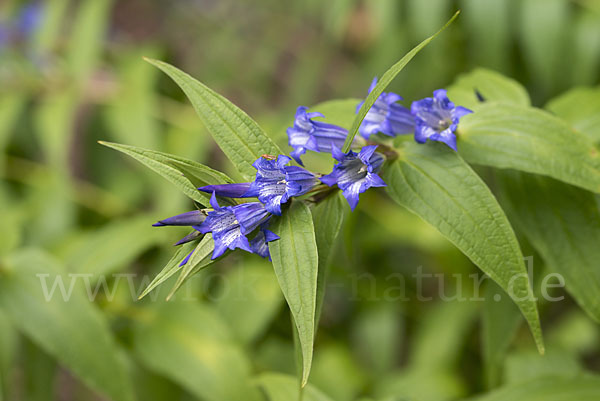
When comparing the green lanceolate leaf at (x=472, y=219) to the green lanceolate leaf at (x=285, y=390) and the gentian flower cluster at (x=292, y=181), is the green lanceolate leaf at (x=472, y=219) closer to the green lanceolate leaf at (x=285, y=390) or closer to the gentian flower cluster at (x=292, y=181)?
the gentian flower cluster at (x=292, y=181)

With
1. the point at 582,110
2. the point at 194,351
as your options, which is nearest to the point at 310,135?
the point at 582,110

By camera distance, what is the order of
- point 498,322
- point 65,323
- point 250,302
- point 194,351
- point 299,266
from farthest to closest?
point 250,302 < point 194,351 < point 65,323 < point 498,322 < point 299,266

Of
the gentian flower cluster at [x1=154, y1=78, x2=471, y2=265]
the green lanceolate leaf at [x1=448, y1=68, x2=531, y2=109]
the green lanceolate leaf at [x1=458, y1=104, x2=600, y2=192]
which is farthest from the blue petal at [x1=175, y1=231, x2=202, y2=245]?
the green lanceolate leaf at [x1=448, y1=68, x2=531, y2=109]

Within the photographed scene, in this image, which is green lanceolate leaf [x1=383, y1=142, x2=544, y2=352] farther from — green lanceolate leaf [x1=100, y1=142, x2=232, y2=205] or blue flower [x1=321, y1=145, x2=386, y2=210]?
green lanceolate leaf [x1=100, y1=142, x2=232, y2=205]

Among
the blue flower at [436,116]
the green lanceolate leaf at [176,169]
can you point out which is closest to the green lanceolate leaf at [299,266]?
the green lanceolate leaf at [176,169]

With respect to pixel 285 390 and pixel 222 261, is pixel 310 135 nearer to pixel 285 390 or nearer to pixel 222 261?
pixel 285 390

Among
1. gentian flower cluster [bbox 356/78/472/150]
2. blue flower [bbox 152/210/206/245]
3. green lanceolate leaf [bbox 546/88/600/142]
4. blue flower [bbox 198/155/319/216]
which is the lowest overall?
blue flower [bbox 152/210/206/245]
